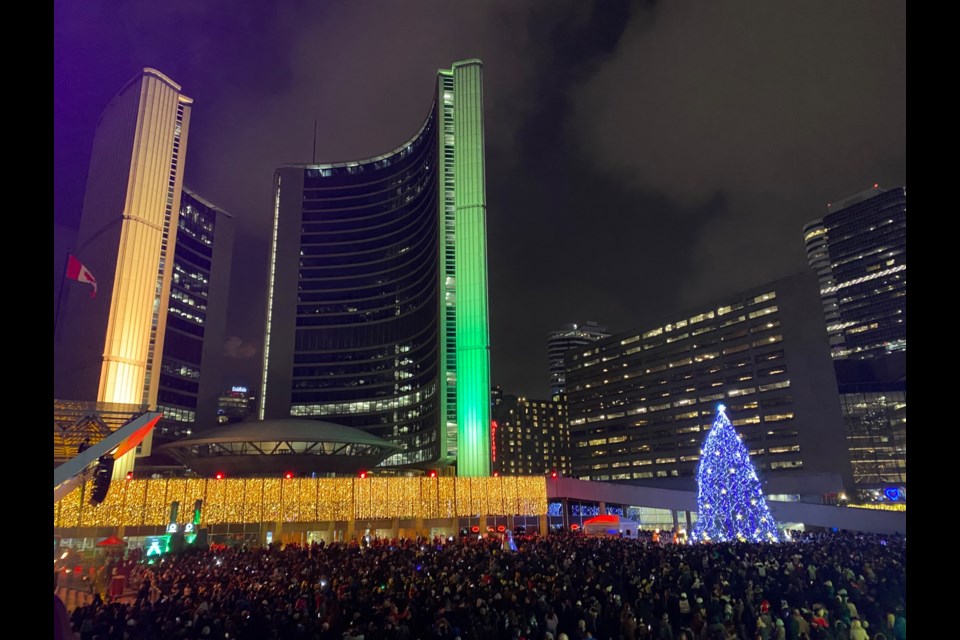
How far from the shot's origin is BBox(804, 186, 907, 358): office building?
577ft

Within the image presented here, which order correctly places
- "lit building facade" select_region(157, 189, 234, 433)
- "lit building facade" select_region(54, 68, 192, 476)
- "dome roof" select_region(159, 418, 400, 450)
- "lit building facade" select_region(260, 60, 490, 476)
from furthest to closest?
"lit building facade" select_region(157, 189, 234, 433) → "lit building facade" select_region(260, 60, 490, 476) → "dome roof" select_region(159, 418, 400, 450) → "lit building facade" select_region(54, 68, 192, 476)

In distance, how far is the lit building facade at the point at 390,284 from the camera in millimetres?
83688

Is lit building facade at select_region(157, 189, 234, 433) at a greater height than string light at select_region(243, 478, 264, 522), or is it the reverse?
→ lit building facade at select_region(157, 189, 234, 433)

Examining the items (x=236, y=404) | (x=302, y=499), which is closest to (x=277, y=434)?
(x=302, y=499)

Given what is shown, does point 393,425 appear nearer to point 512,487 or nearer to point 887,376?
point 512,487

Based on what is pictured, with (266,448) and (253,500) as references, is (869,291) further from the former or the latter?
(253,500)

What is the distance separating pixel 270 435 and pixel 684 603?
48.1m

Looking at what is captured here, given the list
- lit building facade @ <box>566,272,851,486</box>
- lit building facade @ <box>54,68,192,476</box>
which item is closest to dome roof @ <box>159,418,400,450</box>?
lit building facade @ <box>54,68,192,476</box>

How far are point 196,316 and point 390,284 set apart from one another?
125 ft

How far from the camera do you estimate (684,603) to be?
49.1 feet

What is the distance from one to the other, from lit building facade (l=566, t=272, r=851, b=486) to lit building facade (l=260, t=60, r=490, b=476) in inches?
2607

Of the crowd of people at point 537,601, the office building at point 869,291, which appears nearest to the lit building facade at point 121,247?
the crowd of people at point 537,601

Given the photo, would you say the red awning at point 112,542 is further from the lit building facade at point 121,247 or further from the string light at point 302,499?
the lit building facade at point 121,247

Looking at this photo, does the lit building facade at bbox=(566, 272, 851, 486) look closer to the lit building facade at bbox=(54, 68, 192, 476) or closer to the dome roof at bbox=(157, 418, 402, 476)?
the dome roof at bbox=(157, 418, 402, 476)
